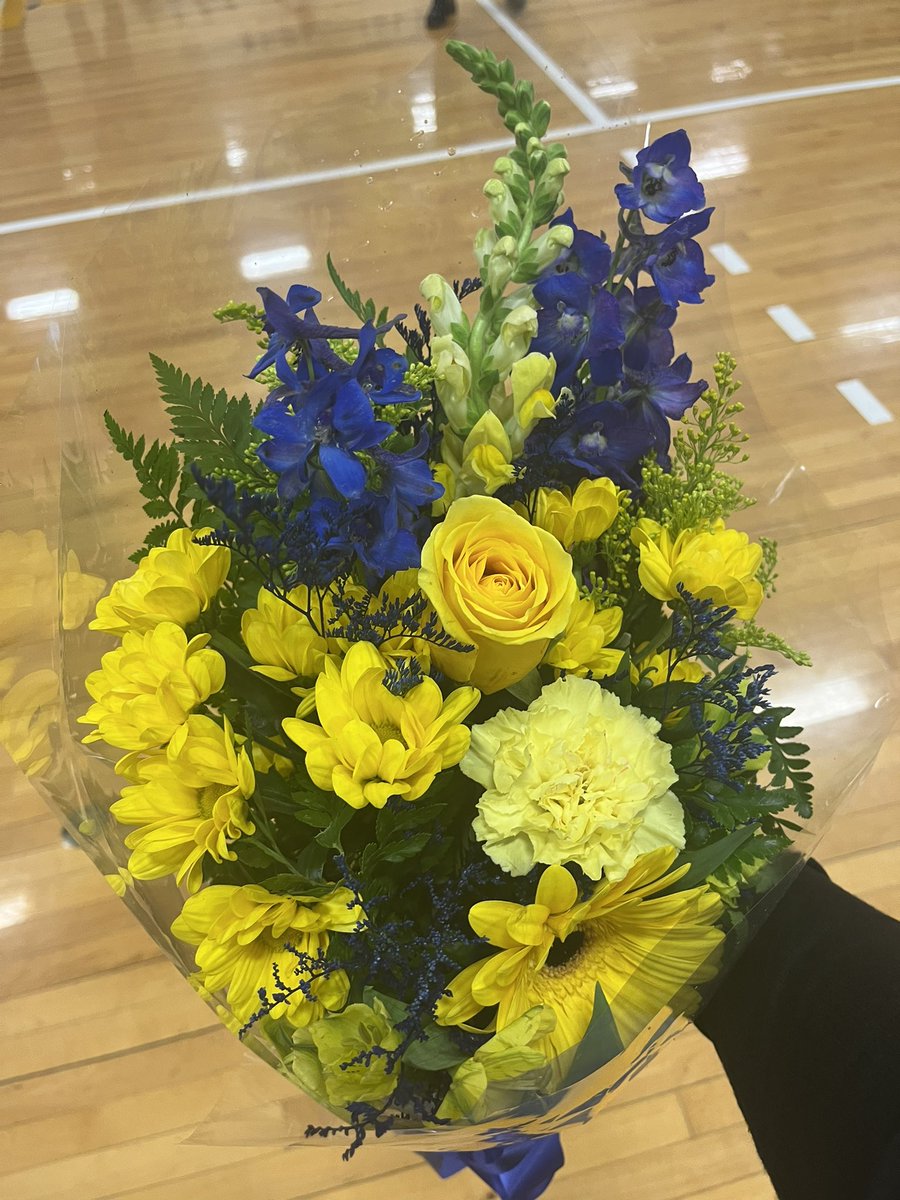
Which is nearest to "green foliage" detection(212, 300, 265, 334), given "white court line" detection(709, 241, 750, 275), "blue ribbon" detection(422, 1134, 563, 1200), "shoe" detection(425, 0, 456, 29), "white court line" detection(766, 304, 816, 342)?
"blue ribbon" detection(422, 1134, 563, 1200)

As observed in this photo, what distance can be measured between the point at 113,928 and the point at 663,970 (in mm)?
1015

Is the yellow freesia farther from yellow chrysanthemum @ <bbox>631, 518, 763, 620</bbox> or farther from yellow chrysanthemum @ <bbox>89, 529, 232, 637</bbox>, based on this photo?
yellow chrysanthemum @ <bbox>631, 518, 763, 620</bbox>

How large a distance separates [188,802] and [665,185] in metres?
0.44

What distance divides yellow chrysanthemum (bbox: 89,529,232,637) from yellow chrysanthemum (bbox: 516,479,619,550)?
18 centimetres

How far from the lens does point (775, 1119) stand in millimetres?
741

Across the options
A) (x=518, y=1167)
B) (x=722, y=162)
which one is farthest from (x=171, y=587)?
(x=722, y=162)

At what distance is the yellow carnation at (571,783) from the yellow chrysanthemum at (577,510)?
89 mm

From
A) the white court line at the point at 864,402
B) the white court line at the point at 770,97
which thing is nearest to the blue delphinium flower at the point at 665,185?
the white court line at the point at 864,402

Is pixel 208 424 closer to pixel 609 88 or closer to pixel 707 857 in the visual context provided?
pixel 707 857

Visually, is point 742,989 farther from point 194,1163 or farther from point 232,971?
point 194,1163

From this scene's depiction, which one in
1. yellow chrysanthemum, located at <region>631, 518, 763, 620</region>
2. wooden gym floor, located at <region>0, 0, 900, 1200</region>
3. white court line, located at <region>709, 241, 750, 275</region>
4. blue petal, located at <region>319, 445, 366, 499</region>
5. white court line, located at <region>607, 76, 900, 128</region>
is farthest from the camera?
white court line, located at <region>607, 76, 900, 128</region>

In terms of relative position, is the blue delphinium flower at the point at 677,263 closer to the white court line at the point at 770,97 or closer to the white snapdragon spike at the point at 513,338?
the white snapdragon spike at the point at 513,338

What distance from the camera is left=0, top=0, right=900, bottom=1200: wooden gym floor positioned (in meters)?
0.78

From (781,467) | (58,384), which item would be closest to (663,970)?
(781,467)
